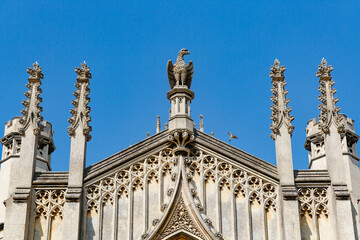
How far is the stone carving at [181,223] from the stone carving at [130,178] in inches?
49.5

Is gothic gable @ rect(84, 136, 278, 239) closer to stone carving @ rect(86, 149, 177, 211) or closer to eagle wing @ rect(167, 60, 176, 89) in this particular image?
stone carving @ rect(86, 149, 177, 211)

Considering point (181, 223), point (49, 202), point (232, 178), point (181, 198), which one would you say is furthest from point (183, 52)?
point (49, 202)

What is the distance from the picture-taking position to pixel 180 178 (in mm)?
24172

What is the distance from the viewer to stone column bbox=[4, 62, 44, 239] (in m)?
23.1

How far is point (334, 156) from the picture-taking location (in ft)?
79.8

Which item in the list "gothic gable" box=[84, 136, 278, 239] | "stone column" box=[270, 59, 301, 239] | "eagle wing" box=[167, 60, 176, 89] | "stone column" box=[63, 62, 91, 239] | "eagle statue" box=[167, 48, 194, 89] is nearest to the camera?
"stone column" box=[63, 62, 91, 239]

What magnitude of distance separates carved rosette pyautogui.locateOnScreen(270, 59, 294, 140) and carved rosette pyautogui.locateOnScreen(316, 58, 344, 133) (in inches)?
37.3

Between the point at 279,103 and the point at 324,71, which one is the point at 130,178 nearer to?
the point at 279,103

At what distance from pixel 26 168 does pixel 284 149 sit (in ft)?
24.3

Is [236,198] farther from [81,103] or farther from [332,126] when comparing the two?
[81,103]

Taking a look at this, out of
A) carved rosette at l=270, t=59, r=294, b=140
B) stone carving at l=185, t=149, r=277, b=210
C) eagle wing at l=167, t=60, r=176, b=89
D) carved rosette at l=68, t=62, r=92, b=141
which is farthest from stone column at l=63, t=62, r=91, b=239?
carved rosette at l=270, t=59, r=294, b=140

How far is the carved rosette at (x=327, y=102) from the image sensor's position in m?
24.7

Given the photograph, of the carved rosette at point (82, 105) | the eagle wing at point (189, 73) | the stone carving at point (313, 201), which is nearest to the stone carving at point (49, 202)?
the carved rosette at point (82, 105)

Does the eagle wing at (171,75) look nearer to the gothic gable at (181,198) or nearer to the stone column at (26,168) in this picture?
the gothic gable at (181,198)
